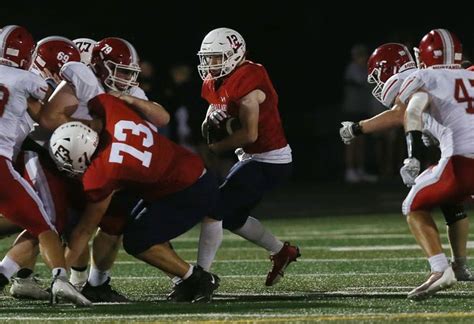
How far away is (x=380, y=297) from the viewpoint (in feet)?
21.2

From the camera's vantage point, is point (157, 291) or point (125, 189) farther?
point (157, 291)

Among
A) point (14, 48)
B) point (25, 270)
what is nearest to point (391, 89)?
point (14, 48)

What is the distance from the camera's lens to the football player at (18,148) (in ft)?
20.5

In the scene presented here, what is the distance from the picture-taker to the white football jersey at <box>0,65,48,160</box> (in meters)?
6.44

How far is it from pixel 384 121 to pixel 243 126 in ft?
2.35

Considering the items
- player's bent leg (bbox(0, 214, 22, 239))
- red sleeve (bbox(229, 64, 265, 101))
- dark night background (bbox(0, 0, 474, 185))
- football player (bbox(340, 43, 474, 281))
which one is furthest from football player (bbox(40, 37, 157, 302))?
dark night background (bbox(0, 0, 474, 185))

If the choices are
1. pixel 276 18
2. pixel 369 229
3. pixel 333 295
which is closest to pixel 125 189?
pixel 333 295

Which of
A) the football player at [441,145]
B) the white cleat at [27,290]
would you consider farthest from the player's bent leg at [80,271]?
the football player at [441,145]

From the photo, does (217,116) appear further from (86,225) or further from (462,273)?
(462,273)

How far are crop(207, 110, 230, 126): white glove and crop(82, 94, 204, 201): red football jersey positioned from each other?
586 millimetres

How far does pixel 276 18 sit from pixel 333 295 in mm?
9194

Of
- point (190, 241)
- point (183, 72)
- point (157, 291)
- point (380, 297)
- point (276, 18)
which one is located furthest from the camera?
point (276, 18)

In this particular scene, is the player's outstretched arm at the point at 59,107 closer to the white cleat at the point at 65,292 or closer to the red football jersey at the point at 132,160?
the red football jersey at the point at 132,160

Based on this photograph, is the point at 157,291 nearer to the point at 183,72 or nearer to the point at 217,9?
the point at 183,72
